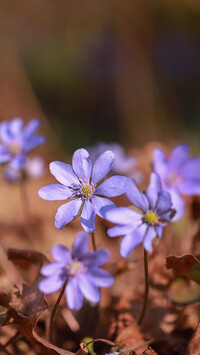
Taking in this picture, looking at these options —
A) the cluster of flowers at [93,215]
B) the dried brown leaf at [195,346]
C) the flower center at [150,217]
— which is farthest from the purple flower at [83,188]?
the dried brown leaf at [195,346]

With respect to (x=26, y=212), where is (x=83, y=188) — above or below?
below

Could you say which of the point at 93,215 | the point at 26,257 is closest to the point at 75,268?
the point at 93,215

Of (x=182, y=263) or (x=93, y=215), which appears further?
(x=182, y=263)

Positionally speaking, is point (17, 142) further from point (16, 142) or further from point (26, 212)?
point (26, 212)

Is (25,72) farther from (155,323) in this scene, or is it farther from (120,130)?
(155,323)

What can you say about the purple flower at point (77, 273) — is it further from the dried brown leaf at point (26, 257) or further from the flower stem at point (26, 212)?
the flower stem at point (26, 212)

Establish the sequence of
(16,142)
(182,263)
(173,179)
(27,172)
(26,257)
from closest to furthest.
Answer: (182,263), (26,257), (173,179), (16,142), (27,172)

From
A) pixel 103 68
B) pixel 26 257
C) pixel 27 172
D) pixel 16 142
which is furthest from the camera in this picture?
pixel 103 68
